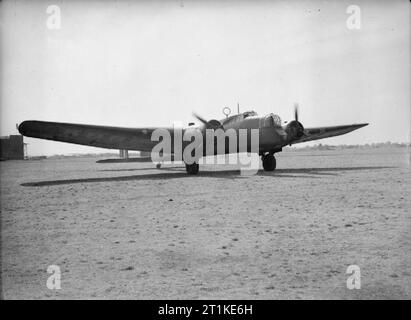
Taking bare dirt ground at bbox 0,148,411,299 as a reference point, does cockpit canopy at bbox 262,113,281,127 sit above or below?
above

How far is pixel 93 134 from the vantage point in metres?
16.6

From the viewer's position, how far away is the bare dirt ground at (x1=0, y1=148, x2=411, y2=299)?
410cm

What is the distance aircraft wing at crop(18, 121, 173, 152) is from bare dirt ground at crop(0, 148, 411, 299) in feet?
16.7

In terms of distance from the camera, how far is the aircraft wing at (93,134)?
564 inches

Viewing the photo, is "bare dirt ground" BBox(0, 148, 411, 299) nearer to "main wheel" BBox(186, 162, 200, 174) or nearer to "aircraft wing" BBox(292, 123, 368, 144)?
"main wheel" BBox(186, 162, 200, 174)

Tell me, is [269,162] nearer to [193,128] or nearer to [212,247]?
[193,128]

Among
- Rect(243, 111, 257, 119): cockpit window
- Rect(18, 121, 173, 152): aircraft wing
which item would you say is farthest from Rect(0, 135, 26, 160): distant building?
Rect(243, 111, 257, 119): cockpit window

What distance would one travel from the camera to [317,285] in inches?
161

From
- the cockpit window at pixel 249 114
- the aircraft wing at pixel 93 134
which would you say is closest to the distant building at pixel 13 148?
the aircraft wing at pixel 93 134

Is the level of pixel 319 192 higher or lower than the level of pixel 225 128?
lower

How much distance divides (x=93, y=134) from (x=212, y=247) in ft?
41.2
